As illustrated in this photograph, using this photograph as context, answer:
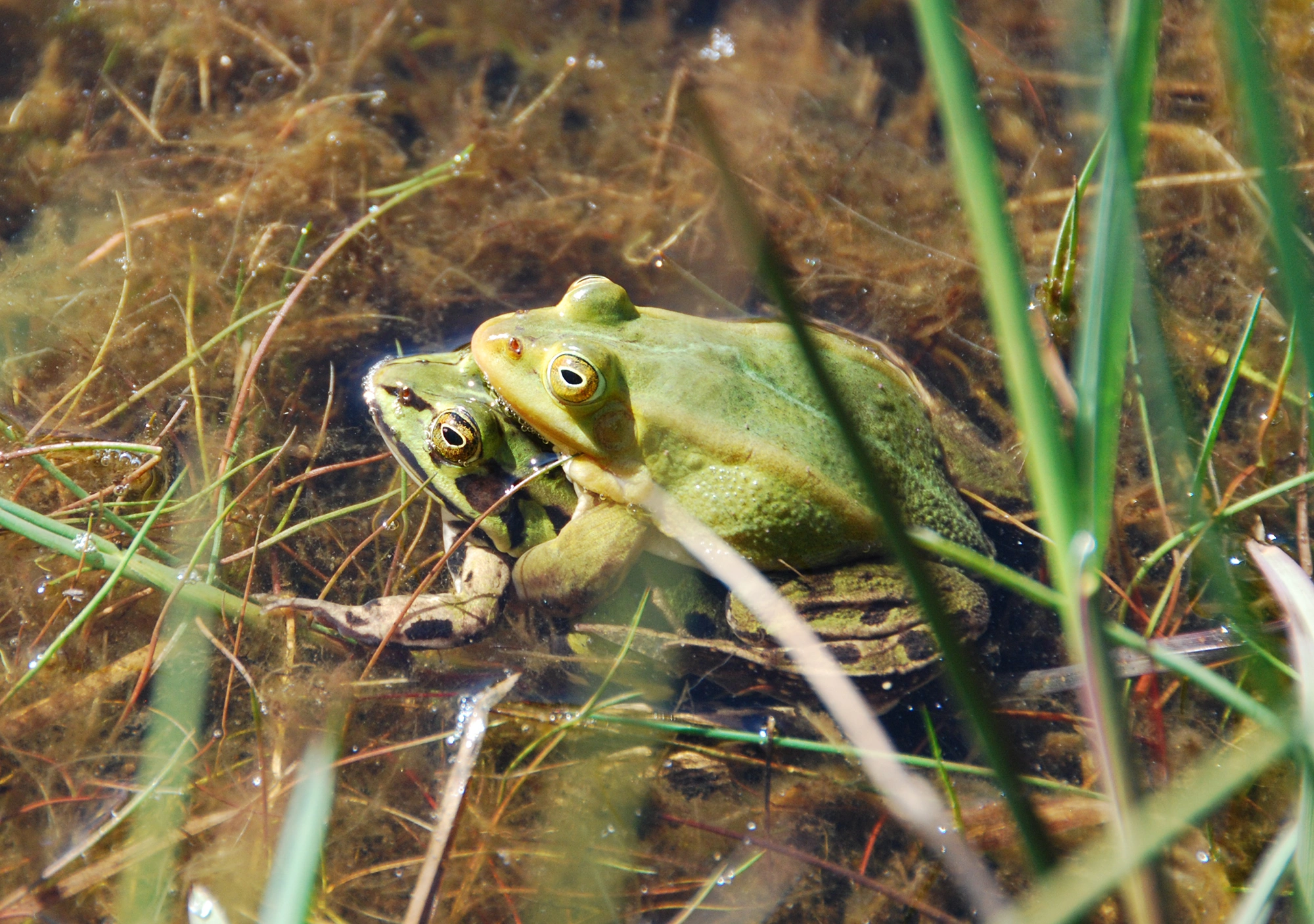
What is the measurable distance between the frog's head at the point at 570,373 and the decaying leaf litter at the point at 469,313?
2.56ft

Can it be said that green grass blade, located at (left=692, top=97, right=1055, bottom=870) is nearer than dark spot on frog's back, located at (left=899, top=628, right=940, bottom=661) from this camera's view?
Yes

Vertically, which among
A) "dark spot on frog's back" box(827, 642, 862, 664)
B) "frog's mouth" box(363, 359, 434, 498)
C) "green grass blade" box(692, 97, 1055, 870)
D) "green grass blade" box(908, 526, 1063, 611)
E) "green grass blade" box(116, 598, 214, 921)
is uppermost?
"green grass blade" box(692, 97, 1055, 870)

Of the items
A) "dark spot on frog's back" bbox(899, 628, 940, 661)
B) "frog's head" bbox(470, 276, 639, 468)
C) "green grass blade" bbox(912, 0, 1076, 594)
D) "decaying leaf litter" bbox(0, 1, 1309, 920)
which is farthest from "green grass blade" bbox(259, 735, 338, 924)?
"dark spot on frog's back" bbox(899, 628, 940, 661)

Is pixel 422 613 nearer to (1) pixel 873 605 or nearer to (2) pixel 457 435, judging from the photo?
(2) pixel 457 435

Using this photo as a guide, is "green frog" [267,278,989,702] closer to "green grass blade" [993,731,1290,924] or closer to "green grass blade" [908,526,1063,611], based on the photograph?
"green grass blade" [908,526,1063,611]

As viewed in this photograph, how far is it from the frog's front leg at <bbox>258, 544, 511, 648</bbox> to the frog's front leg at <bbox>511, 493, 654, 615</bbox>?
0.18 meters

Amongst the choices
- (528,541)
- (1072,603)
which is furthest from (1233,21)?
(528,541)

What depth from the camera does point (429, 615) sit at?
2.69 m

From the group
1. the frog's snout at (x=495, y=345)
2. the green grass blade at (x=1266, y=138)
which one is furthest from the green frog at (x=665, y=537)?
the green grass blade at (x=1266, y=138)

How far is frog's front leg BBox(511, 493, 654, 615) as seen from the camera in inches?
103

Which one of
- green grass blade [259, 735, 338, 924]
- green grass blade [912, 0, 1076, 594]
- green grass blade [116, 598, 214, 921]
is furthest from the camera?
green grass blade [116, 598, 214, 921]

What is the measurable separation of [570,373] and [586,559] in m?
0.65

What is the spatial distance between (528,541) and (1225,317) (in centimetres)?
312

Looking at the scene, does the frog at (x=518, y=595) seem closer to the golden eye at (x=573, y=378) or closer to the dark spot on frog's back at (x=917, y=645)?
the dark spot on frog's back at (x=917, y=645)
